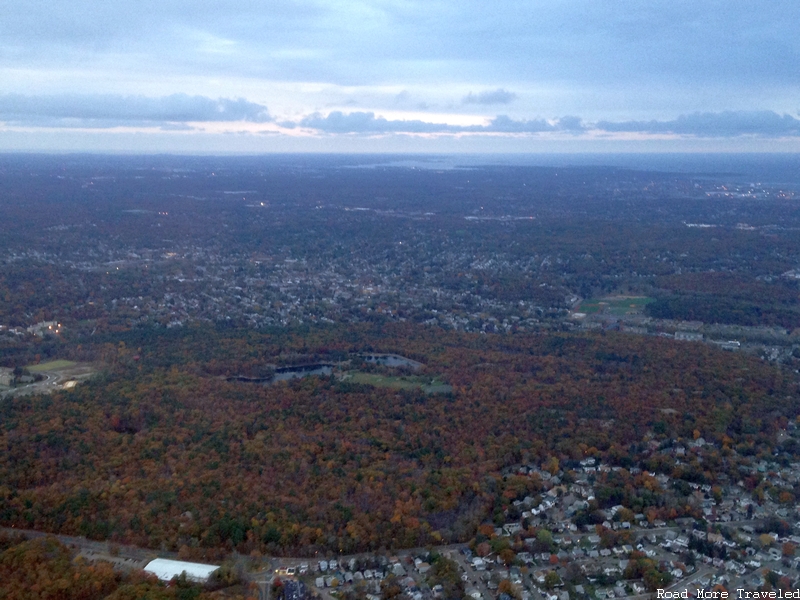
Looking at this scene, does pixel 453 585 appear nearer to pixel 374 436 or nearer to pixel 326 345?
pixel 374 436

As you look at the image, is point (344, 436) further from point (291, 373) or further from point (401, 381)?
point (291, 373)

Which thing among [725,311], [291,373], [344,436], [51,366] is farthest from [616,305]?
[51,366]

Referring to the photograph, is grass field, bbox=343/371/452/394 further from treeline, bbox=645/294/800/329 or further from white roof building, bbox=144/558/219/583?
treeline, bbox=645/294/800/329

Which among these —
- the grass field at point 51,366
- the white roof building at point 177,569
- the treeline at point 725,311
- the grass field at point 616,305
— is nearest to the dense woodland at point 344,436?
the white roof building at point 177,569

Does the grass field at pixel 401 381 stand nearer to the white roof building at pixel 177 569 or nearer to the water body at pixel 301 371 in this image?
the water body at pixel 301 371

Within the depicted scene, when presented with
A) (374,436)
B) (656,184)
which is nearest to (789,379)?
(374,436)

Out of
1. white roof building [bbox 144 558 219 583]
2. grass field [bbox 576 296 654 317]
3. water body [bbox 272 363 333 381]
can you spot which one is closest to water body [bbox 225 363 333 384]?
water body [bbox 272 363 333 381]
